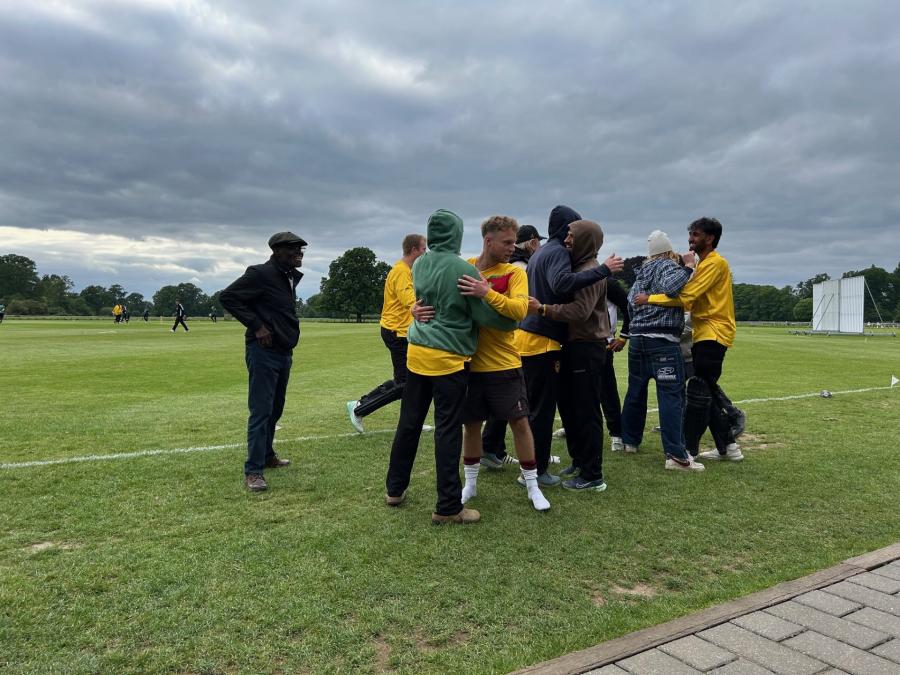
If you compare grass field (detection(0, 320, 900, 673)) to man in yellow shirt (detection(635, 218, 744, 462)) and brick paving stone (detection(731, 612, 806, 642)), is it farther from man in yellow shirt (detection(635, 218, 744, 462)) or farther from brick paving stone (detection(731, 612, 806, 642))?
man in yellow shirt (detection(635, 218, 744, 462))

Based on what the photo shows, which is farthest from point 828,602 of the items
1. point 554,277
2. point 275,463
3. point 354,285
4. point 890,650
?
point 354,285

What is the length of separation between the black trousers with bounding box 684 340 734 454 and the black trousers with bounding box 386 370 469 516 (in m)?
2.76

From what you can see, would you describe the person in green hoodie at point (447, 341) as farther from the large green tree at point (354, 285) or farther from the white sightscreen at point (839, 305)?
the large green tree at point (354, 285)

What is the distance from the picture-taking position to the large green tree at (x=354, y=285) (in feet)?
286

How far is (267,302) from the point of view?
516cm

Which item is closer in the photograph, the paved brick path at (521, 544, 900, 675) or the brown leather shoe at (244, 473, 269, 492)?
the paved brick path at (521, 544, 900, 675)

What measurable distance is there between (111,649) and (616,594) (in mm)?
2357

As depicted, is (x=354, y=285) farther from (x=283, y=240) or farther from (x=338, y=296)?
(x=283, y=240)

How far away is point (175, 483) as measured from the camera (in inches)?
195

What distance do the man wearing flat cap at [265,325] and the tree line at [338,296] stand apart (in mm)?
79534

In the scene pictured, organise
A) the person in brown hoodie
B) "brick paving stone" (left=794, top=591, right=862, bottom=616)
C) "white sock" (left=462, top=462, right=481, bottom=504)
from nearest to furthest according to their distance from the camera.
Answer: "brick paving stone" (left=794, top=591, right=862, bottom=616), "white sock" (left=462, top=462, right=481, bottom=504), the person in brown hoodie

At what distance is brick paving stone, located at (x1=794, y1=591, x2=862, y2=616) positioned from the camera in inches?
112

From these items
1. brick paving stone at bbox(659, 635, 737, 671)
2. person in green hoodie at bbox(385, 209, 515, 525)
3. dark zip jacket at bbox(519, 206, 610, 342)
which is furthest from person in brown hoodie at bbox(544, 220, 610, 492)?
brick paving stone at bbox(659, 635, 737, 671)

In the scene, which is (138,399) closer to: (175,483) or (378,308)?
(175,483)
